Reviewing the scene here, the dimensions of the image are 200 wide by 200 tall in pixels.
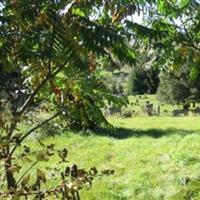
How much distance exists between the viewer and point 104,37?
3213 millimetres

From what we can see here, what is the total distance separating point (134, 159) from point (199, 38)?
9.35 meters

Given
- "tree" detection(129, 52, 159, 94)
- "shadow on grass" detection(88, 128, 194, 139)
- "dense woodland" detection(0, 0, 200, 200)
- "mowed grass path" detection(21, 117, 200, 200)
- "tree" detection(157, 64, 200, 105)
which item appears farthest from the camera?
"tree" detection(129, 52, 159, 94)

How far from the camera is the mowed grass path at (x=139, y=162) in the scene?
13172 millimetres

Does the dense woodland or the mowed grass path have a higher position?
the dense woodland

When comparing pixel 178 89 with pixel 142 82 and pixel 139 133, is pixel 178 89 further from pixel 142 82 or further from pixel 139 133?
pixel 139 133

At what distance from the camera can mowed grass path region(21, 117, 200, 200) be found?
13.2 m

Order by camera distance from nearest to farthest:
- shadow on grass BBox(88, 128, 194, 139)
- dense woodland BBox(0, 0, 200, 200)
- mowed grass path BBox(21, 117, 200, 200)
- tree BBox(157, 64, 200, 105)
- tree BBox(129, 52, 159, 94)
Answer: dense woodland BBox(0, 0, 200, 200)
mowed grass path BBox(21, 117, 200, 200)
shadow on grass BBox(88, 128, 194, 139)
tree BBox(157, 64, 200, 105)
tree BBox(129, 52, 159, 94)

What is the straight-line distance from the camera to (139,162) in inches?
646

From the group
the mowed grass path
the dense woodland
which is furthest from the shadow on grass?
the dense woodland

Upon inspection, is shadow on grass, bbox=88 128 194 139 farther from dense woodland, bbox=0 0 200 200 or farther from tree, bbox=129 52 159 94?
tree, bbox=129 52 159 94

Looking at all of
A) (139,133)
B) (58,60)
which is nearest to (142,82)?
(139,133)

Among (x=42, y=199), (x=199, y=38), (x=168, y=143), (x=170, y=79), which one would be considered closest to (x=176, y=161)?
(x=168, y=143)

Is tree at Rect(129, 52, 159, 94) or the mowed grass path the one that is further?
tree at Rect(129, 52, 159, 94)

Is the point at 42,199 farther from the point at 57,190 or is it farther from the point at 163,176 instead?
the point at 163,176
